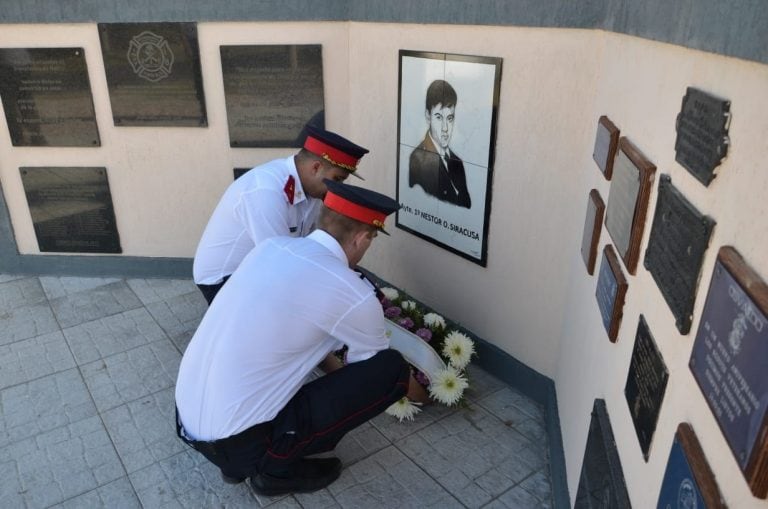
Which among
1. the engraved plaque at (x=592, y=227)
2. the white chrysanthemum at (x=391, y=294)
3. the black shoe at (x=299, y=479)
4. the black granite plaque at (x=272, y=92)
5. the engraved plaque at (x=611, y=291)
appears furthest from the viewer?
the black granite plaque at (x=272, y=92)

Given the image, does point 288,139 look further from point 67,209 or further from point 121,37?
point 67,209

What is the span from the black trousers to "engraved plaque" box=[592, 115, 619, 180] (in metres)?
1.29

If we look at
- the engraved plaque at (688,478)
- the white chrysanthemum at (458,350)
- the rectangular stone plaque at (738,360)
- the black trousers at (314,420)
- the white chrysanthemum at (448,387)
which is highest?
the rectangular stone plaque at (738,360)

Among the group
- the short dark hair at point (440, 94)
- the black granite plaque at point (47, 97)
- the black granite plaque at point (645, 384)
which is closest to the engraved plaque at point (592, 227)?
the black granite plaque at point (645, 384)

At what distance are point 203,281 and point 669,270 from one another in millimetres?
2951

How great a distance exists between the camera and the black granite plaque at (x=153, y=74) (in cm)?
430

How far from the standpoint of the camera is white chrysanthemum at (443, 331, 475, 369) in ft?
11.2

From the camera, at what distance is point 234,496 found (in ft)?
8.98

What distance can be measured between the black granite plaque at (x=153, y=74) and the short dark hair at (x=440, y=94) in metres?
1.91

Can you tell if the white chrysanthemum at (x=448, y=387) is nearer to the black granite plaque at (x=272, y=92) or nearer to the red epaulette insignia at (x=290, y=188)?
the red epaulette insignia at (x=290, y=188)

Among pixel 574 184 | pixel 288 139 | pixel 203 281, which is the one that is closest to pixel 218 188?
pixel 288 139

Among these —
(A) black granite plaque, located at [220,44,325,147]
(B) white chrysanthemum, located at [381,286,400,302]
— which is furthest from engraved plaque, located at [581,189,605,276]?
(A) black granite plaque, located at [220,44,325,147]

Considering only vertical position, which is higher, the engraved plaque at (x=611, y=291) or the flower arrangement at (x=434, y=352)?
the engraved plaque at (x=611, y=291)

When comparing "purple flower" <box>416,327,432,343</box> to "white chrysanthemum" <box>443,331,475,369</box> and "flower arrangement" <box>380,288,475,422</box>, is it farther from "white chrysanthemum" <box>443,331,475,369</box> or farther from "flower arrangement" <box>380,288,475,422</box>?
"white chrysanthemum" <box>443,331,475,369</box>
